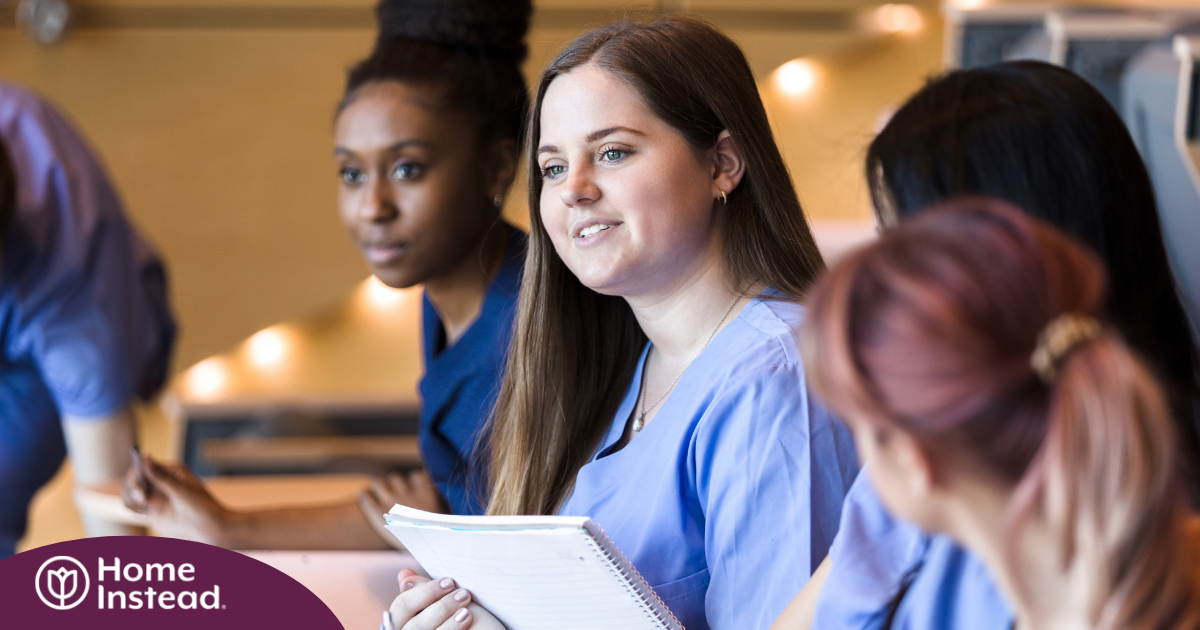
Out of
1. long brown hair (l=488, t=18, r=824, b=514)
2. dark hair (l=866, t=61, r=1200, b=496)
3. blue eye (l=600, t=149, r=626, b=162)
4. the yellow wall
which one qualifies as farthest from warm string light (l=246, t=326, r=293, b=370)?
dark hair (l=866, t=61, r=1200, b=496)

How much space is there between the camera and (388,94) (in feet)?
4.26

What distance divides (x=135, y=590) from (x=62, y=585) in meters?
0.06

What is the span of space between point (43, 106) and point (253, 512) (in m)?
0.98

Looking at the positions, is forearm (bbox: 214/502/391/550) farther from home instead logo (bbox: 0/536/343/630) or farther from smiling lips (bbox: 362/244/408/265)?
home instead logo (bbox: 0/536/343/630)

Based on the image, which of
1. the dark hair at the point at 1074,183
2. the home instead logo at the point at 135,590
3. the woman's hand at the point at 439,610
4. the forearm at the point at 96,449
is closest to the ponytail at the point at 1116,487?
the dark hair at the point at 1074,183

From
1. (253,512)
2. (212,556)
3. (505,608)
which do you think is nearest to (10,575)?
(212,556)

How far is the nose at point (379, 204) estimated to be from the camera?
1.28 metres

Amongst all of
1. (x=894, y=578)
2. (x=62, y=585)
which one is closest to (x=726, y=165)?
(x=894, y=578)

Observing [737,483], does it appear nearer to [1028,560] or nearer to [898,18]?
[1028,560]

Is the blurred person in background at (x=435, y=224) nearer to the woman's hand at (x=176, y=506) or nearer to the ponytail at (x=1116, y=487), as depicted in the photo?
the woman's hand at (x=176, y=506)

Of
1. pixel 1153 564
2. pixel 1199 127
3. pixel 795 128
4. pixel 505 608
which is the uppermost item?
pixel 1153 564

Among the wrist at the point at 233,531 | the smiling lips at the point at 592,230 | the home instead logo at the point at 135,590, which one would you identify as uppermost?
the smiling lips at the point at 592,230

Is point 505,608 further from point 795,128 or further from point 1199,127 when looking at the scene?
point 795,128

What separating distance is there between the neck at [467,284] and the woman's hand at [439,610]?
0.53 metres
